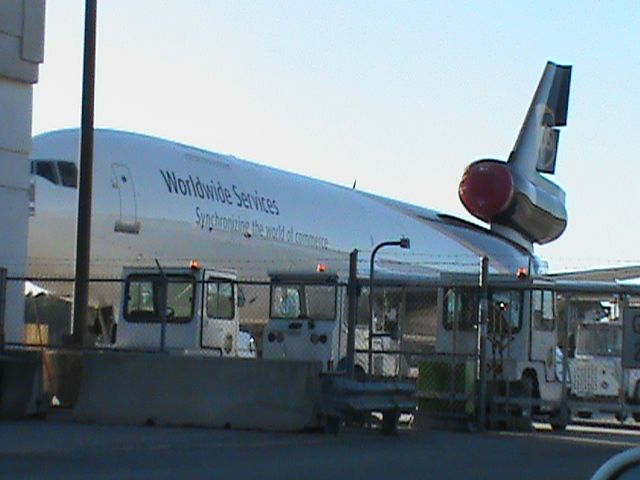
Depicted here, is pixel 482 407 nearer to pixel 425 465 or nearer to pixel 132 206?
pixel 425 465

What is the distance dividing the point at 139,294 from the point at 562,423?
6.55 m

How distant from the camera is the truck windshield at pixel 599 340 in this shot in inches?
983

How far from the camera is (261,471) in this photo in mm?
10070

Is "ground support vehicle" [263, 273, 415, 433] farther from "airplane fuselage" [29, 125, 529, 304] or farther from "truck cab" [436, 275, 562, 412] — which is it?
"airplane fuselage" [29, 125, 529, 304]

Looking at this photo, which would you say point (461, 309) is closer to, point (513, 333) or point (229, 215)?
point (513, 333)

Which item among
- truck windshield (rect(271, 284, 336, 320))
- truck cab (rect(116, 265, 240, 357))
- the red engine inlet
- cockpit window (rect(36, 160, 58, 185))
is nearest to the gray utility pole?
truck cab (rect(116, 265, 240, 357))

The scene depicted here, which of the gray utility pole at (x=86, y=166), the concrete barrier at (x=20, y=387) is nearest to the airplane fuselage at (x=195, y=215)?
the gray utility pole at (x=86, y=166)

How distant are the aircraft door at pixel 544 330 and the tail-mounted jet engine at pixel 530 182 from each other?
1774 cm

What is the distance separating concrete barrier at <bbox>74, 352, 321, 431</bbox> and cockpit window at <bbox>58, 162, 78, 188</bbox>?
368 inches

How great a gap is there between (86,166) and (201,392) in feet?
15.6

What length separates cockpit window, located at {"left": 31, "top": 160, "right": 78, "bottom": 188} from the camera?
23938 mm

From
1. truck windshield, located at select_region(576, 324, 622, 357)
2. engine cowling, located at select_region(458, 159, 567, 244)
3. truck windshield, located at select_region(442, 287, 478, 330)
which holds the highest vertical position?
engine cowling, located at select_region(458, 159, 567, 244)

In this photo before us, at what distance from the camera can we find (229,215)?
1076 inches

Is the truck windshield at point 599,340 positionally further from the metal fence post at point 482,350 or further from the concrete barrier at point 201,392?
the concrete barrier at point 201,392
